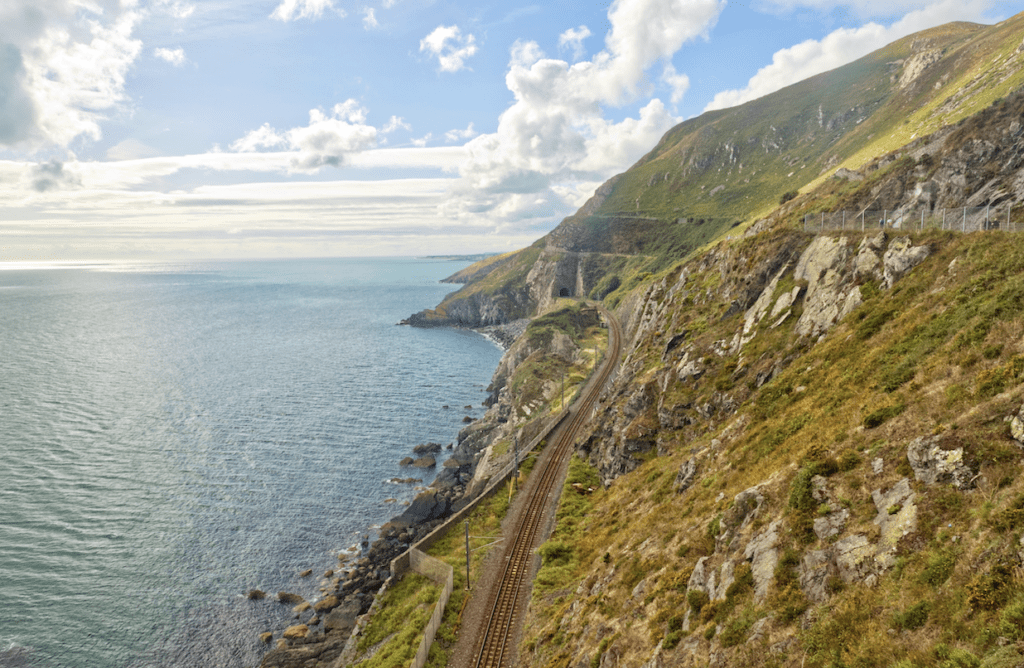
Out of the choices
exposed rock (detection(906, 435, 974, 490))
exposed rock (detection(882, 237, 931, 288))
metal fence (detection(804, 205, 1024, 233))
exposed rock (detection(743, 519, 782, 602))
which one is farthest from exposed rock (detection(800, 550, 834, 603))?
metal fence (detection(804, 205, 1024, 233))

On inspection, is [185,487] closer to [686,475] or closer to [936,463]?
[686,475]

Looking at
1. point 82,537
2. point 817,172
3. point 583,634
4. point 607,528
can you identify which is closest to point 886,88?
point 817,172

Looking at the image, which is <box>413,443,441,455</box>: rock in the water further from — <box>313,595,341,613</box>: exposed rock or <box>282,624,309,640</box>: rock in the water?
<box>282,624,309,640</box>: rock in the water

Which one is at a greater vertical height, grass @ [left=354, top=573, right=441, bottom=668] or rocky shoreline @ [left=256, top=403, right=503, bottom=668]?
grass @ [left=354, top=573, right=441, bottom=668]

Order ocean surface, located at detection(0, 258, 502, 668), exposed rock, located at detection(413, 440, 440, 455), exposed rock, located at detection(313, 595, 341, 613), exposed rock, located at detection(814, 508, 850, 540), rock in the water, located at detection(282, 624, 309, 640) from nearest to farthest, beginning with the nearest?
1. exposed rock, located at detection(814, 508, 850, 540)
2. rock in the water, located at detection(282, 624, 309, 640)
3. ocean surface, located at detection(0, 258, 502, 668)
4. exposed rock, located at detection(313, 595, 341, 613)
5. exposed rock, located at detection(413, 440, 440, 455)

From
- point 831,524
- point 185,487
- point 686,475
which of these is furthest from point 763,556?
point 185,487

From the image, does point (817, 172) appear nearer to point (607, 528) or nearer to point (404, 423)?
point (404, 423)

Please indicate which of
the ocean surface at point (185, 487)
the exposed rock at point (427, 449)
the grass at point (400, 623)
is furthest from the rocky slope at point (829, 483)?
the exposed rock at point (427, 449)
